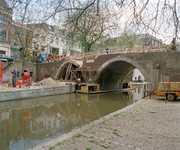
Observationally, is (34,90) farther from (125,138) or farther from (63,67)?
(125,138)

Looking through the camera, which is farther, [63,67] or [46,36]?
[63,67]

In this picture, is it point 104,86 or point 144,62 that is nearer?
point 144,62

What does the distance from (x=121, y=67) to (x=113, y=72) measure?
126 centimetres

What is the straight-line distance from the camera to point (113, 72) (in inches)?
783

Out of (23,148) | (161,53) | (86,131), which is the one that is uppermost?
(161,53)

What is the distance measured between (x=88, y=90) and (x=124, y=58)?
18.0 ft

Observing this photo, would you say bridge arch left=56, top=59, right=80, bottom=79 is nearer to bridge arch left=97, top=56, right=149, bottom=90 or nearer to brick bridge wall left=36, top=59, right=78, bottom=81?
brick bridge wall left=36, top=59, right=78, bottom=81

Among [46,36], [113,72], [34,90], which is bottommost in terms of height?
[34,90]

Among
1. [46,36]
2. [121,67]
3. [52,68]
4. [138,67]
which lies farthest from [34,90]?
[52,68]

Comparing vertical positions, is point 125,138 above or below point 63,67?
below

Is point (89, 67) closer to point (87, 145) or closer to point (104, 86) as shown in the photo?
point (104, 86)

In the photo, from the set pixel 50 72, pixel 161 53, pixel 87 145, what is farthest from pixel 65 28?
pixel 50 72

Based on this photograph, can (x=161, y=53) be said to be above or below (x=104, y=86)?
above

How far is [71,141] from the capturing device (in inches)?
132
